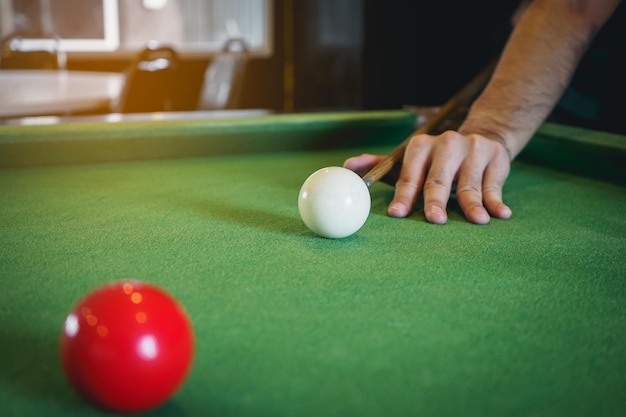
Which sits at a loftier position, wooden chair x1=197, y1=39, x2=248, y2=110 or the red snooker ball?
the red snooker ball

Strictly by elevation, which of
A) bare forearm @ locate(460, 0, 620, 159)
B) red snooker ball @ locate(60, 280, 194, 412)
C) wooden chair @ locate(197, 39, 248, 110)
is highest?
bare forearm @ locate(460, 0, 620, 159)

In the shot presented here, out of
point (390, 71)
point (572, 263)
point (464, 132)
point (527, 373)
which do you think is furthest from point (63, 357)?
point (390, 71)

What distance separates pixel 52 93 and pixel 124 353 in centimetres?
404

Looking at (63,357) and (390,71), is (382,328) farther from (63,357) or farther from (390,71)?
(390,71)

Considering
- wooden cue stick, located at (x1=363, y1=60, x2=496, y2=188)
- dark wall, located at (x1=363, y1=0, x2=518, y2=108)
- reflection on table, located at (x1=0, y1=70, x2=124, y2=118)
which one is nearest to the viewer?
wooden cue stick, located at (x1=363, y1=60, x2=496, y2=188)

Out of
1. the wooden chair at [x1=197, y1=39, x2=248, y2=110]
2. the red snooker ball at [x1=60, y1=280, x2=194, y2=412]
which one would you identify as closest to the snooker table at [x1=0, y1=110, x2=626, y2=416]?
the red snooker ball at [x1=60, y1=280, x2=194, y2=412]

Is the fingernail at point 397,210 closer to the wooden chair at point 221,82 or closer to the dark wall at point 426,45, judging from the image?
the dark wall at point 426,45

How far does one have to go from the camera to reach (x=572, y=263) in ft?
3.96

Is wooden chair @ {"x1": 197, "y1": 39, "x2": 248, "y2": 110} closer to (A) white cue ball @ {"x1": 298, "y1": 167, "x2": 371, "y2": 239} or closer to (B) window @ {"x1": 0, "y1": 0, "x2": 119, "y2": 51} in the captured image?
(B) window @ {"x1": 0, "y1": 0, "x2": 119, "y2": 51}

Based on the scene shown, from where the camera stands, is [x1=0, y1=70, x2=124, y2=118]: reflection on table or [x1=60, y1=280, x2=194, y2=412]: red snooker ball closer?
[x1=60, y1=280, x2=194, y2=412]: red snooker ball

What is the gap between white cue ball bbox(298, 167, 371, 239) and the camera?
4.24ft

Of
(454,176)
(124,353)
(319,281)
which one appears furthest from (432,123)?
(124,353)

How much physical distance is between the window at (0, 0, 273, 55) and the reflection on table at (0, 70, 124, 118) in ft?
7.57

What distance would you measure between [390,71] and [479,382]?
565cm
